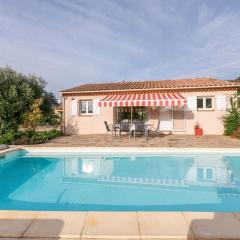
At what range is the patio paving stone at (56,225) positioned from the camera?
6.38 metres

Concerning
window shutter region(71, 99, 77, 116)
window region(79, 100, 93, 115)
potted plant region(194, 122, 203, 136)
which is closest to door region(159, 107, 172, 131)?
potted plant region(194, 122, 203, 136)

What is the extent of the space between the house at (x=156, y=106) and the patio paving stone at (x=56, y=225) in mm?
22530

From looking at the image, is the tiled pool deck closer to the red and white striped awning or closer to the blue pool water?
the blue pool water

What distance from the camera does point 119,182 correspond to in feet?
47.9

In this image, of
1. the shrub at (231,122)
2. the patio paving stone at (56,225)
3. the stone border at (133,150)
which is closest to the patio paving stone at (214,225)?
the patio paving stone at (56,225)

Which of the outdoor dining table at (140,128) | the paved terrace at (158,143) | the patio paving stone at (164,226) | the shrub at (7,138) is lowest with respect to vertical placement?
the patio paving stone at (164,226)

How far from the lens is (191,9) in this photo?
25.5 metres

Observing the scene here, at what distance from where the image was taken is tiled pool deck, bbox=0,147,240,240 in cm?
633

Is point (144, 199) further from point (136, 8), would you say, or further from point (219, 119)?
point (219, 119)

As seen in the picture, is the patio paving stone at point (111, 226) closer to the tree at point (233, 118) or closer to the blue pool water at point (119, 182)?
the blue pool water at point (119, 182)

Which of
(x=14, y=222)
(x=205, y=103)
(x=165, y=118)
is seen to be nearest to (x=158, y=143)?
Result: (x=165, y=118)

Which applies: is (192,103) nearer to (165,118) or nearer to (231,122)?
Answer: (165,118)

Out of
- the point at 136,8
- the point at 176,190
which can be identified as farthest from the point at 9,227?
the point at 136,8

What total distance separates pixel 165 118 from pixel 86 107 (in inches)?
447
